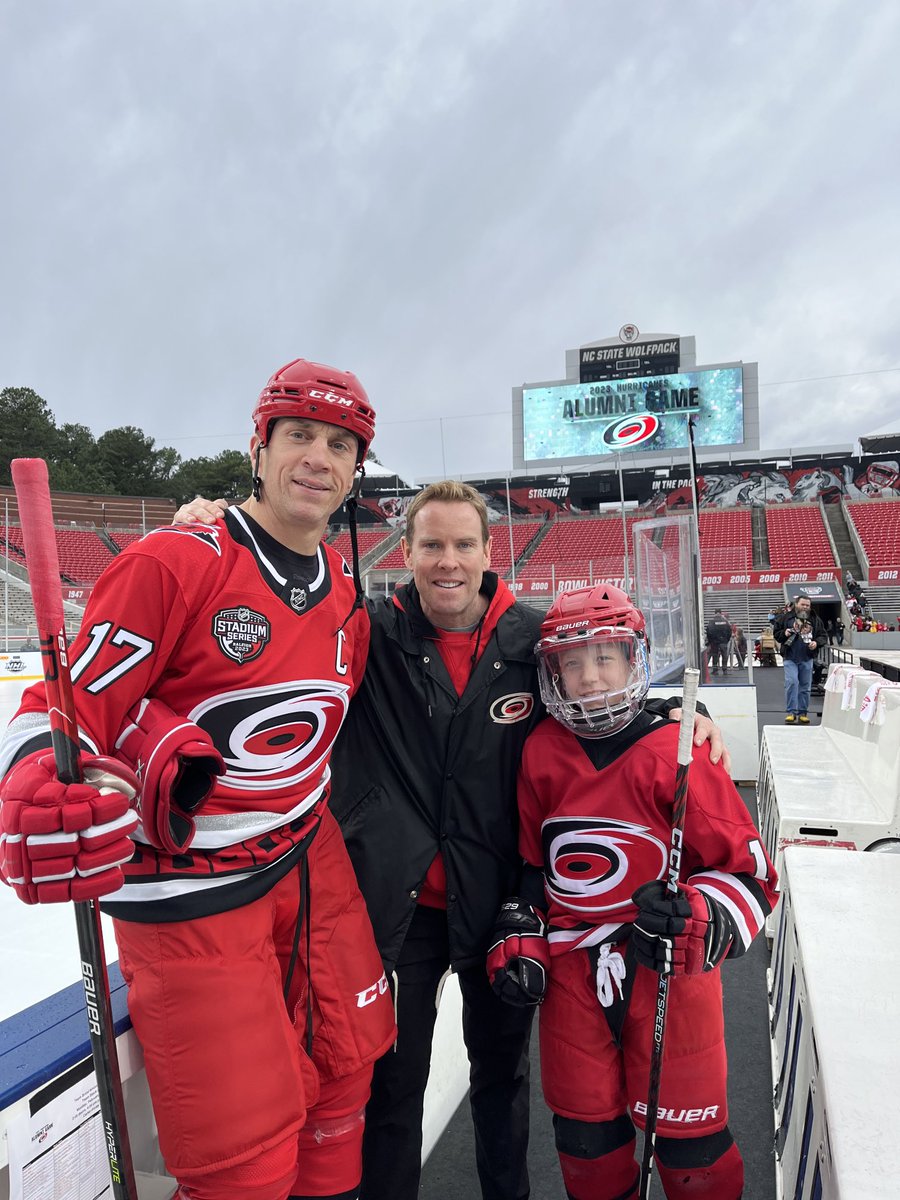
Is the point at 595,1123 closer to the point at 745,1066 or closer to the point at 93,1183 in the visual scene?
the point at 93,1183

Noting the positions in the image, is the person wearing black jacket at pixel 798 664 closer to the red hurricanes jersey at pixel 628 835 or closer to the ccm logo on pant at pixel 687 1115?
the red hurricanes jersey at pixel 628 835

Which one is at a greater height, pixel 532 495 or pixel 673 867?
pixel 532 495

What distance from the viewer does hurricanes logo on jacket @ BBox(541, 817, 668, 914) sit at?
169cm

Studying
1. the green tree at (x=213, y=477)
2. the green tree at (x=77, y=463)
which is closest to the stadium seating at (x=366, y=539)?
the green tree at (x=213, y=477)

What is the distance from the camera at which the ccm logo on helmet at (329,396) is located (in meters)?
1.53

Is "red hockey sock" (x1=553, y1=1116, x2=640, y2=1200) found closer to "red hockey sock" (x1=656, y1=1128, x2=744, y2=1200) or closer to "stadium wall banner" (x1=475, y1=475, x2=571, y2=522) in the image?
"red hockey sock" (x1=656, y1=1128, x2=744, y2=1200)

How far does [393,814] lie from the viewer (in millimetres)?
1762

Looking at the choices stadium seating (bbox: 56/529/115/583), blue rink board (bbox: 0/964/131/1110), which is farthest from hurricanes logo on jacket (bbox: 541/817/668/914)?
stadium seating (bbox: 56/529/115/583)

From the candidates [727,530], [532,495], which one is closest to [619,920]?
[727,530]

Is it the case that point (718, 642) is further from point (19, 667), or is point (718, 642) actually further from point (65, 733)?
point (65, 733)

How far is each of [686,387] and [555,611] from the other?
28511mm

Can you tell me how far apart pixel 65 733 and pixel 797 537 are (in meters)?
29.3

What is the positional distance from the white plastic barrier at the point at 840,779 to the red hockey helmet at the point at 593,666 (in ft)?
4.58

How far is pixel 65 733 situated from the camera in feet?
3.44
